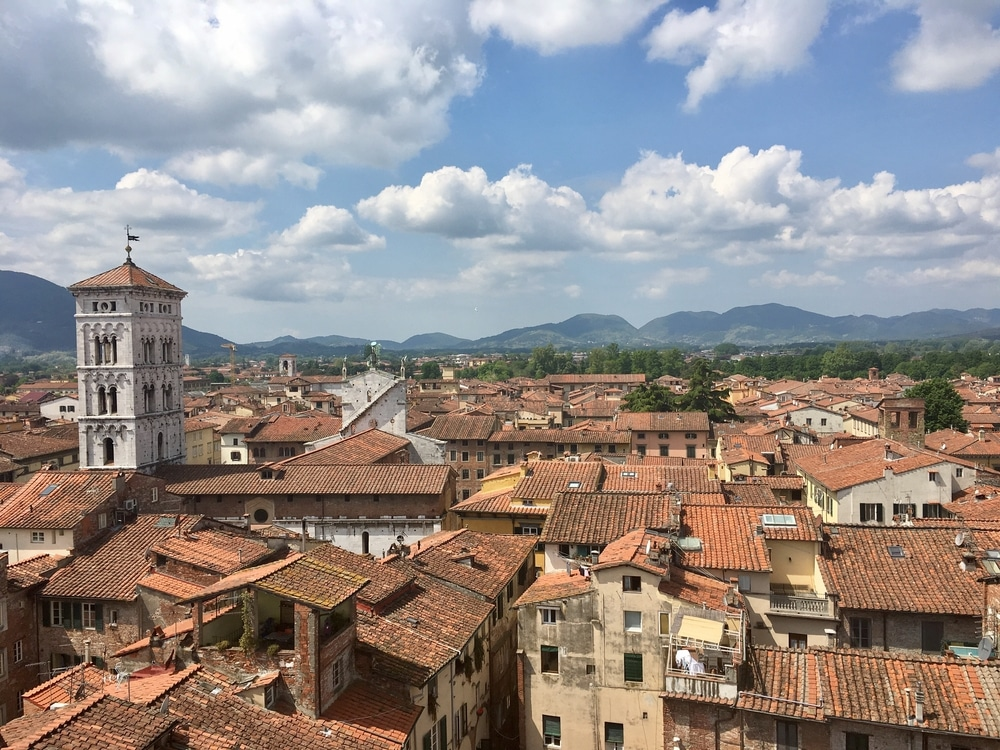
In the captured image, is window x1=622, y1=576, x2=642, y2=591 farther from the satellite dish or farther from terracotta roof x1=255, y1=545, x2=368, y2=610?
the satellite dish

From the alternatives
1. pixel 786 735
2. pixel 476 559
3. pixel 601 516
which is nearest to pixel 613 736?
pixel 786 735

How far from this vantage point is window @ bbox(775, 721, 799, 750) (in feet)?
59.6

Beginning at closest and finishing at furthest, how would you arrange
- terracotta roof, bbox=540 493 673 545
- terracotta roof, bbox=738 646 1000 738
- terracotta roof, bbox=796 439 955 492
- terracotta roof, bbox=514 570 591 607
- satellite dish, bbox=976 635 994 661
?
terracotta roof, bbox=738 646 1000 738, satellite dish, bbox=976 635 994 661, terracotta roof, bbox=514 570 591 607, terracotta roof, bbox=540 493 673 545, terracotta roof, bbox=796 439 955 492

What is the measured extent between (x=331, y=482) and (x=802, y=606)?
2447cm

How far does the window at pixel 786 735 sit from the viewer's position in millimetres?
18156

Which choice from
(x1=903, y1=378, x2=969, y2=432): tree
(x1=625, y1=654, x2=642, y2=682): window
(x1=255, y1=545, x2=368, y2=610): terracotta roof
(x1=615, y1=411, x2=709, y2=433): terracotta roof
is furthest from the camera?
(x1=903, y1=378, x2=969, y2=432): tree

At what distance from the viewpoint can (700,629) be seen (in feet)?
65.4

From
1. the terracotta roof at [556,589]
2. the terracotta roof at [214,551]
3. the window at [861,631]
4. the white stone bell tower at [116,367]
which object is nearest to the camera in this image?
the terracotta roof at [556,589]

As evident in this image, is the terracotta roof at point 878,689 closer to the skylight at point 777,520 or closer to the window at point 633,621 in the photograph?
the window at point 633,621

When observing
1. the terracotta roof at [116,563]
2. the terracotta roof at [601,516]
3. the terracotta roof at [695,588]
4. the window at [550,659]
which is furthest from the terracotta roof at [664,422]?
the window at [550,659]

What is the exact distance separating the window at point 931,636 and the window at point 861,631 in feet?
4.73

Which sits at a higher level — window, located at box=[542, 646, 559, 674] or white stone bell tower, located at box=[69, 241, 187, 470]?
white stone bell tower, located at box=[69, 241, 187, 470]

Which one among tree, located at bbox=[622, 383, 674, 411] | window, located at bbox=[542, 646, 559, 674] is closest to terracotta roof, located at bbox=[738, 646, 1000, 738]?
window, located at bbox=[542, 646, 559, 674]

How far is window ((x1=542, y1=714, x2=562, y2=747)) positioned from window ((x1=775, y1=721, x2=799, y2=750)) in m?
6.44
